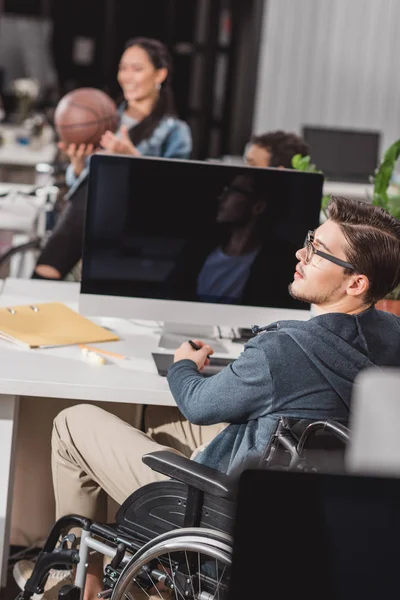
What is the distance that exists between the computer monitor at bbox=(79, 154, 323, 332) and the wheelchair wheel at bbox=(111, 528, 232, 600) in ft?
2.57

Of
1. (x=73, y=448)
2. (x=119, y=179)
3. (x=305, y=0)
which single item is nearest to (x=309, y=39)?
(x=305, y=0)

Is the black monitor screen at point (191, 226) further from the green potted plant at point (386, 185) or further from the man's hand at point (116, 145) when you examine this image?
the man's hand at point (116, 145)

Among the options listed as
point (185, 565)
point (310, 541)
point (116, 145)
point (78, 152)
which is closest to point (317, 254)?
point (185, 565)

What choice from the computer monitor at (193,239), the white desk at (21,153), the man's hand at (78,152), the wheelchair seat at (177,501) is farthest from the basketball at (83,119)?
the white desk at (21,153)

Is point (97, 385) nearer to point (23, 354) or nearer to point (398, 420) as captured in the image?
point (23, 354)

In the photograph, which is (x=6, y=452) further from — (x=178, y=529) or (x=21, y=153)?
(x=21, y=153)

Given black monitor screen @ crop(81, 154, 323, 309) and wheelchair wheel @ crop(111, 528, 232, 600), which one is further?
black monitor screen @ crop(81, 154, 323, 309)

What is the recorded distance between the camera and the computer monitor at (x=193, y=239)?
100 inches

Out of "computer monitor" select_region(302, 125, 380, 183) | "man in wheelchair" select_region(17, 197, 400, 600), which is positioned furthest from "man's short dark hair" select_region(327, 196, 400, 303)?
"computer monitor" select_region(302, 125, 380, 183)

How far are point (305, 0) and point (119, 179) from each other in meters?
5.58

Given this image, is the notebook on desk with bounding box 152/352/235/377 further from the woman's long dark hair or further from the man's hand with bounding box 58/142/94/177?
the woman's long dark hair

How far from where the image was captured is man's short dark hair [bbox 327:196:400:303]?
204 cm

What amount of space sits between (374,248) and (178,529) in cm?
70

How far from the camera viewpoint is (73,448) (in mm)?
2244
